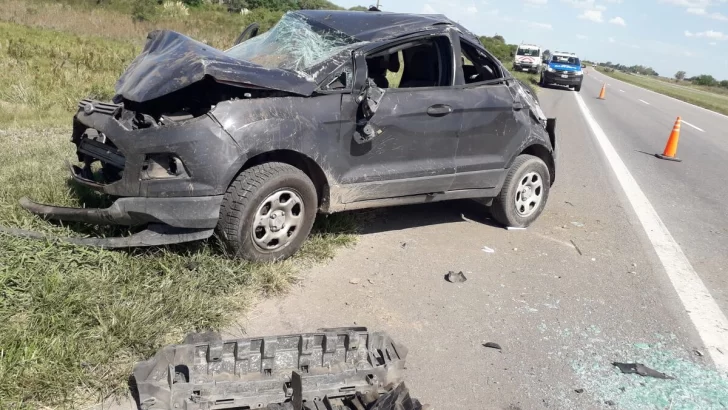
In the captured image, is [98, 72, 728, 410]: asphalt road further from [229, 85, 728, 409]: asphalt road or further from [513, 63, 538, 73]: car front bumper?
[513, 63, 538, 73]: car front bumper

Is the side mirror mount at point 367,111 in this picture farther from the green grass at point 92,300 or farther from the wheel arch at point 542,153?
the wheel arch at point 542,153

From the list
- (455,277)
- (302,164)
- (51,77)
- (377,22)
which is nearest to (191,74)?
(302,164)

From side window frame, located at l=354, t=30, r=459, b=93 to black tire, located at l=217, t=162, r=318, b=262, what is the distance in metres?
0.91

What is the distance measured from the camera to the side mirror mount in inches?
185

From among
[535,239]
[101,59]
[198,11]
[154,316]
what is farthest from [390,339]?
[198,11]

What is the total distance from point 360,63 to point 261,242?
63.1 inches

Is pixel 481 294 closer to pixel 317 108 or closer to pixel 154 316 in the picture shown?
pixel 317 108

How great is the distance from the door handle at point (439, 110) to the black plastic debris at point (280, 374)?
233cm

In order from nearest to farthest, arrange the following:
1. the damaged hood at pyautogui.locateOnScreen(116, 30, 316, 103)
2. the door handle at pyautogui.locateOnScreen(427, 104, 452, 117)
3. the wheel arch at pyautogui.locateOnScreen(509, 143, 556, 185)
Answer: the damaged hood at pyautogui.locateOnScreen(116, 30, 316, 103), the door handle at pyautogui.locateOnScreen(427, 104, 452, 117), the wheel arch at pyautogui.locateOnScreen(509, 143, 556, 185)

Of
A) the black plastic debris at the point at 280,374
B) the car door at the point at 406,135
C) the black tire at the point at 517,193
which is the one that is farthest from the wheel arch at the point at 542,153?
the black plastic debris at the point at 280,374

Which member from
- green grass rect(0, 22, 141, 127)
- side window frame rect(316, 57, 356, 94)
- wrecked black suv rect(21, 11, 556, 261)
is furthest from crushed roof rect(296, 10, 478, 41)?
green grass rect(0, 22, 141, 127)

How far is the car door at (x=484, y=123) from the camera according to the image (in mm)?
5504

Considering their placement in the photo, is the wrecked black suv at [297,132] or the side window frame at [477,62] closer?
the wrecked black suv at [297,132]

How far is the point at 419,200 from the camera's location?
541cm
